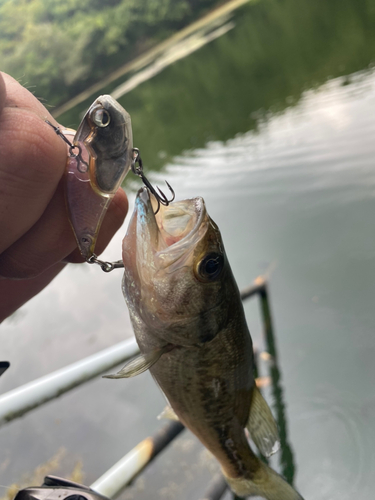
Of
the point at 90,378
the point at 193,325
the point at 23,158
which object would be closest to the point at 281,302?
the point at 90,378

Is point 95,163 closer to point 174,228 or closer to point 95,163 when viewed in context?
point 95,163

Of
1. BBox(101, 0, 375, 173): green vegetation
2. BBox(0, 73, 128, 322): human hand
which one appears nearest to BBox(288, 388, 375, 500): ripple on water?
BBox(0, 73, 128, 322): human hand

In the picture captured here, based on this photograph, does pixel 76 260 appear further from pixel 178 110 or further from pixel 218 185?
pixel 178 110

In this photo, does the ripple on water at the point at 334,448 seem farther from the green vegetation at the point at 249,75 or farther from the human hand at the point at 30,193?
the green vegetation at the point at 249,75

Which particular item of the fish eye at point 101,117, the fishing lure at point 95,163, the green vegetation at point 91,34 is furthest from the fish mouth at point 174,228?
the green vegetation at point 91,34

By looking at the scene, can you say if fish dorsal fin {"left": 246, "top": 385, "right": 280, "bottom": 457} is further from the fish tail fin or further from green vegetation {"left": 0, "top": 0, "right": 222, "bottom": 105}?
green vegetation {"left": 0, "top": 0, "right": 222, "bottom": 105}

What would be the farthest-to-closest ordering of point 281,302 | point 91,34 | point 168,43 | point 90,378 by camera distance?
point 91,34 < point 168,43 < point 281,302 < point 90,378

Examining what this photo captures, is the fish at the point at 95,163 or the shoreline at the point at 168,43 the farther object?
the shoreline at the point at 168,43

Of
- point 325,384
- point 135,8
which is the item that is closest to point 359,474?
point 325,384
